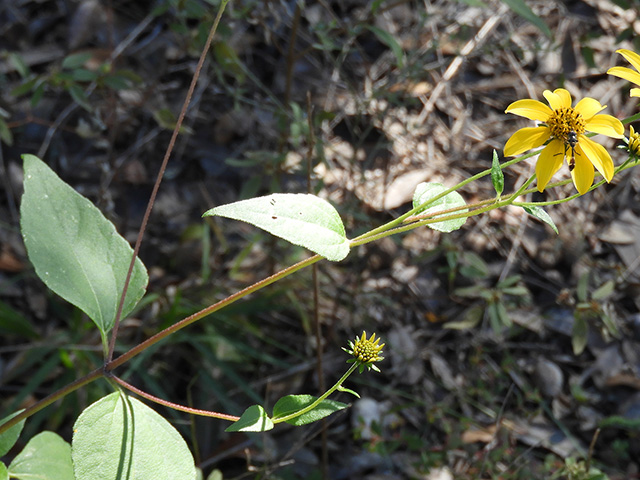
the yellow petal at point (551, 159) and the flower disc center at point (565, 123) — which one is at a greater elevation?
the flower disc center at point (565, 123)

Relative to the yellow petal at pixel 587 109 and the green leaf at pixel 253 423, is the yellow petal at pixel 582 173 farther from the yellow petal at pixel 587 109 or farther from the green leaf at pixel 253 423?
the green leaf at pixel 253 423

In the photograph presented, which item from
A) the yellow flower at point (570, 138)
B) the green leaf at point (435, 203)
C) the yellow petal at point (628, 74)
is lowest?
the green leaf at point (435, 203)

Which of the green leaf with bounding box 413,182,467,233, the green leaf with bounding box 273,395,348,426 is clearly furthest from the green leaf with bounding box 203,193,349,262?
the green leaf with bounding box 273,395,348,426

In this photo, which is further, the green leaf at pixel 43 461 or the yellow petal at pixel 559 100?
the green leaf at pixel 43 461

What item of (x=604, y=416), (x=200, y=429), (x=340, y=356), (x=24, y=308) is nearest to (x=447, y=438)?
(x=340, y=356)

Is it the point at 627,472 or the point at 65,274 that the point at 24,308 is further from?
the point at 627,472

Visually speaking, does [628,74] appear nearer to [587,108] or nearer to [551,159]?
[587,108]

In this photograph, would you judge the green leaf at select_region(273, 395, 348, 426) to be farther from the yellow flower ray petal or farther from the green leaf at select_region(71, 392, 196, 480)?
the yellow flower ray petal

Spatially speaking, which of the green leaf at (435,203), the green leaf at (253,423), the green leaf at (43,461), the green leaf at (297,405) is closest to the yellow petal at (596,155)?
the green leaf at (435,203)
